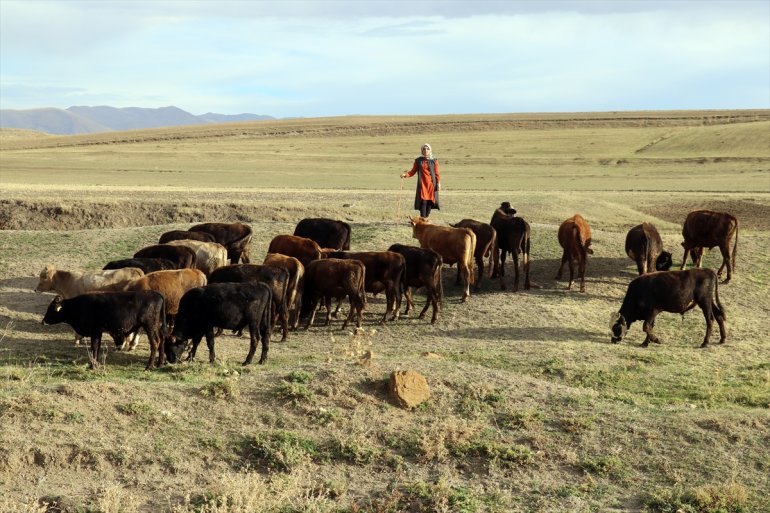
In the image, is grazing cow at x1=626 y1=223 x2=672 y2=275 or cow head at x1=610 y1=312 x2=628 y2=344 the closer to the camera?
cow head at x1=610 y1=312 x2=628 y2=344

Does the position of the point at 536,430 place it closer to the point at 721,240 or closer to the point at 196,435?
the point at 196,435

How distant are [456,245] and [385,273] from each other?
221 cm

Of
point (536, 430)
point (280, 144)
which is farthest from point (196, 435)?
point (280, 144)

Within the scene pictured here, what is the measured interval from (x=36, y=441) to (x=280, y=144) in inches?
2729

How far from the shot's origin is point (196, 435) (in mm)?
8961

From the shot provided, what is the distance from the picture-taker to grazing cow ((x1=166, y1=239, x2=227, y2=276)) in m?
16.2

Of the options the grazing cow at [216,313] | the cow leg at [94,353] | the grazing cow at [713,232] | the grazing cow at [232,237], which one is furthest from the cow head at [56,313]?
the grazing cow at [713,232]

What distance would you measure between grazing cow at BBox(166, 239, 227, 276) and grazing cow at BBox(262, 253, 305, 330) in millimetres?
1740

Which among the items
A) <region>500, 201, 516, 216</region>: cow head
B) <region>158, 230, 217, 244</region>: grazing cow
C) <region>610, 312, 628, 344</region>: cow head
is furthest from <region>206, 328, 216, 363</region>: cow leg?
<region>500, 201, 516, 216</region>: cow head

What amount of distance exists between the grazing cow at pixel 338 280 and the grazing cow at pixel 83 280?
276 cm

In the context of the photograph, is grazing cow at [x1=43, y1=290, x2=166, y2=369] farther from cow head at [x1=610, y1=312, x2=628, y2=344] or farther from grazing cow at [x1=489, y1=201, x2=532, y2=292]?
grazing cow at [x1=489, y1=201, x2=532, y2=292]

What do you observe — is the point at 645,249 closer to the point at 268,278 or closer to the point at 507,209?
the point at 507,209

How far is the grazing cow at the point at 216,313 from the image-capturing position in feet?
39.2

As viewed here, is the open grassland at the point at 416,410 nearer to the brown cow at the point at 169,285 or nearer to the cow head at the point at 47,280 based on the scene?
the cow head at the point at 47,280
